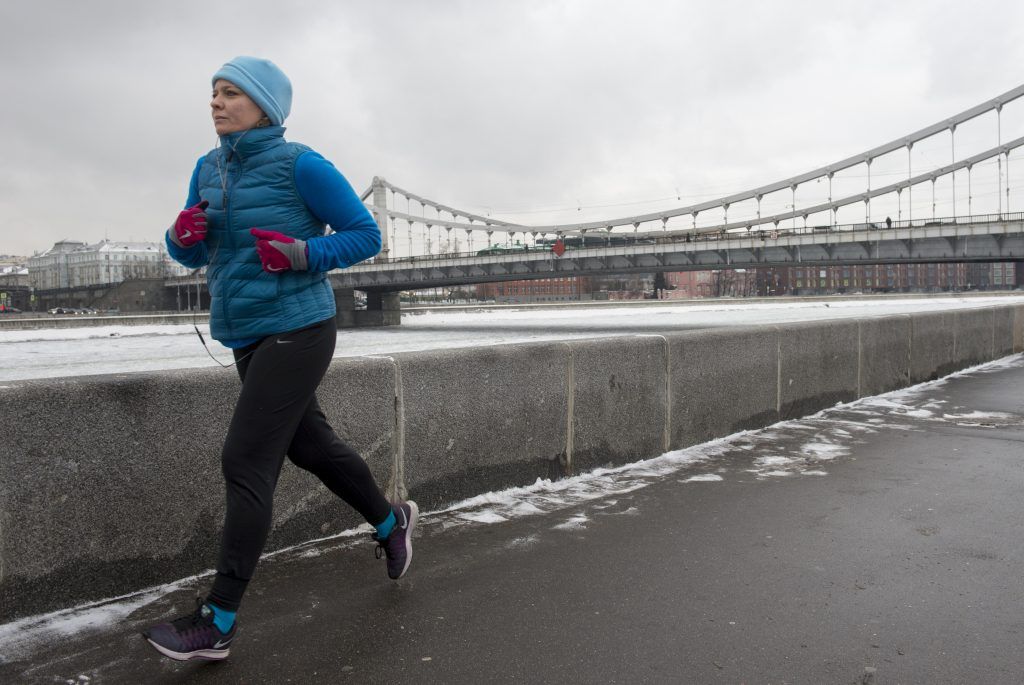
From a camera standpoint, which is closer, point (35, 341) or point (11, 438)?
point (11, 438)

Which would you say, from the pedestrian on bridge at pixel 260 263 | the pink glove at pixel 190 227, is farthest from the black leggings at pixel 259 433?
the pink glove at pixel 190 227

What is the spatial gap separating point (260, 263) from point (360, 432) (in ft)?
4.85

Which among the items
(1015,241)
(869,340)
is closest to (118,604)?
(869,340)

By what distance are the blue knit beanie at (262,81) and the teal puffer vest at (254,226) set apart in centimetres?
6

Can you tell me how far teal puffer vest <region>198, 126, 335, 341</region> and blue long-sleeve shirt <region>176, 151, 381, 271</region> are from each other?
0.04m

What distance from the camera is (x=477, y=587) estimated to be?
3.15m

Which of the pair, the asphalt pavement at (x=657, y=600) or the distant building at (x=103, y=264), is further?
the distant building at (x=103, y=264)

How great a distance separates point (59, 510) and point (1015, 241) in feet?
145

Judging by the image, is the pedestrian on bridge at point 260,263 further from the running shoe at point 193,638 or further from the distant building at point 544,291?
the distant building at point 544,291

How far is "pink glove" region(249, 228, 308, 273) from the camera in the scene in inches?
99.7

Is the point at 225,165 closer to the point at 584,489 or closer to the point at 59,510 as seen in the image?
the point at 59,510

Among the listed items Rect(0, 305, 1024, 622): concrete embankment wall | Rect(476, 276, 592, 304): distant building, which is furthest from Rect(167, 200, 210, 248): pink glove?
Rect(476, 276, 592, 304): distant building

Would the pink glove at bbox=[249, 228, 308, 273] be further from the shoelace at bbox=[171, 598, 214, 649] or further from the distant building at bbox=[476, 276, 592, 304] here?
the distant building at bbox=[476, 276, 592, 304]

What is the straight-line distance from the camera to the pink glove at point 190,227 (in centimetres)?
261
